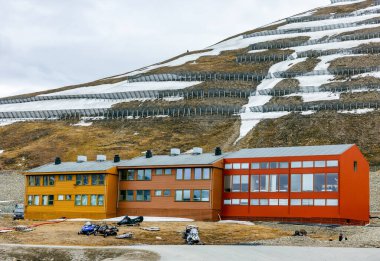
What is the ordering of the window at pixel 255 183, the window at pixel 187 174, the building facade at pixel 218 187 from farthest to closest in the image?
the window at pixel 187 174
the window at pixel 255 183
the building facade at pixel 218 187

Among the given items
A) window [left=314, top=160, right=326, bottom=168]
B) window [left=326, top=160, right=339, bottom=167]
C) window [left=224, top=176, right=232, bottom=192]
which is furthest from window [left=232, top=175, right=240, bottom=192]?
window [left=326, top=160, right=339, bottom=167]

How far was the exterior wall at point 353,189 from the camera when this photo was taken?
6144 cm

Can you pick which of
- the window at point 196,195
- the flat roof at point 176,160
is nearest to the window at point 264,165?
the flat roof at point 176,160

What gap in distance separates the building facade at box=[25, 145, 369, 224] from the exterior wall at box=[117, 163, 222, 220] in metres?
0.10

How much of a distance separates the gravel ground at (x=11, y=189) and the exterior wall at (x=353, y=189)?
4212cm

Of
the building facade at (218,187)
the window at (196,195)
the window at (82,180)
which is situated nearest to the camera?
the building facade at (218,187)

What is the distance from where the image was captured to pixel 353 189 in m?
63.8

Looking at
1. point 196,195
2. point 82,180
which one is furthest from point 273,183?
point 82,180

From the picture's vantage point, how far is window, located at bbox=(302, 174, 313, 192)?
6238cm

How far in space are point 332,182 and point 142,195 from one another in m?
21.1

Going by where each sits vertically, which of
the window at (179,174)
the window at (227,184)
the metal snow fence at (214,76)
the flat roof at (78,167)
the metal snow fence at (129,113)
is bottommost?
the window at (227,184)

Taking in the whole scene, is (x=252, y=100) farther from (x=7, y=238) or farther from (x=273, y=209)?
(x=7, y=238)

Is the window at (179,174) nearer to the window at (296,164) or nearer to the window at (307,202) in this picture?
the window at (296,164)

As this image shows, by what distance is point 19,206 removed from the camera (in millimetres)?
73812
